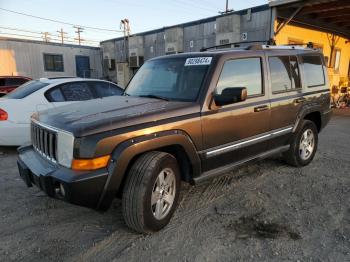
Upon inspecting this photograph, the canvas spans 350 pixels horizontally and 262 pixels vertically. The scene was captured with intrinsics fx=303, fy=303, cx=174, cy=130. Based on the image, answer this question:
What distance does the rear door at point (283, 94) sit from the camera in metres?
4.23

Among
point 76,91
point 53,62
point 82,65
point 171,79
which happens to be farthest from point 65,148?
point 82,65

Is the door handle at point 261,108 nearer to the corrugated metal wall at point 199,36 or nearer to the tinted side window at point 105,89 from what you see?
the tinted side window at point 105,89

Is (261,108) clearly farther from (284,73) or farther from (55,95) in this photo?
(55,95)

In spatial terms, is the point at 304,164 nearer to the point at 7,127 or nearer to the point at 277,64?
the point at 277,64

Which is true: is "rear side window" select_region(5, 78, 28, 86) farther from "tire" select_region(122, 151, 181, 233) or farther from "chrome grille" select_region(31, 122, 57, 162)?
"tire" select_region(122, 151, 181, 233)

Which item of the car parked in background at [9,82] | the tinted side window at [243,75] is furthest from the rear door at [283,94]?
the car parked in background at [9,82]

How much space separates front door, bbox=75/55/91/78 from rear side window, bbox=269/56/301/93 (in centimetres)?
2562

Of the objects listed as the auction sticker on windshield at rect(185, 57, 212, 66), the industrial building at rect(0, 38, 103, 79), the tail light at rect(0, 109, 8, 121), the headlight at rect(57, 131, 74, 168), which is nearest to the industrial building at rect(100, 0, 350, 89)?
the auction sticker on windshield at rect(185, 57, 212, 66)

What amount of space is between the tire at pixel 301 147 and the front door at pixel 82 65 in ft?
83.6

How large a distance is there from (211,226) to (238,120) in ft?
4.27

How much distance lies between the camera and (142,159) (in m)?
2.93

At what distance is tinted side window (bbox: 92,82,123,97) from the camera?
21.8 feet

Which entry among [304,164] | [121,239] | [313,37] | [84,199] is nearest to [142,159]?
[84,199]

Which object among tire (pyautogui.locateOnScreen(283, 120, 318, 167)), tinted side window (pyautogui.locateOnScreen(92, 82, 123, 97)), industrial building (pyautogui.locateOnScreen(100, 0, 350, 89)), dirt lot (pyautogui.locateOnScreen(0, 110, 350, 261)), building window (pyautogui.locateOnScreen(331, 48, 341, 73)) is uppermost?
industrial building (pyautogui.locateOnScreen(100, 0, 350, 89))
